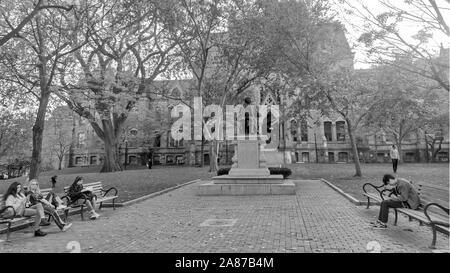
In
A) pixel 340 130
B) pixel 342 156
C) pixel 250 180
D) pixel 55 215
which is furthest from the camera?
pixel 340 130

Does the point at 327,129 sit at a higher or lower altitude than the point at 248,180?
higher

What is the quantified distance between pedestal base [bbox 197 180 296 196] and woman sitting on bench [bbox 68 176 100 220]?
5.55 metres

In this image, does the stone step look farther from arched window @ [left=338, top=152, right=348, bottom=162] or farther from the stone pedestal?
arched window @ [left=338, top=152, right=348, bottom=162]

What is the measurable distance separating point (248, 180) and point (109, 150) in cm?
2019

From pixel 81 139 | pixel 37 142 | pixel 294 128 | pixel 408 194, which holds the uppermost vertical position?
pixel 294 128

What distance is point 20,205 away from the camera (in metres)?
7.98

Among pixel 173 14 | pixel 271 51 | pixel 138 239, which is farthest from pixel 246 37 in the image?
pixel 138 239

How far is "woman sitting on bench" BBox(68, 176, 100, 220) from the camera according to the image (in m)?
9.97

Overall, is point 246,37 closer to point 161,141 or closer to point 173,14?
point 173,14

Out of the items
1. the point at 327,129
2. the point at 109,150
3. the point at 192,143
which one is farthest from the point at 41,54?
the point at 327,129

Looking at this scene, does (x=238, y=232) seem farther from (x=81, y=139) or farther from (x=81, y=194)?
(x=81, y=139)

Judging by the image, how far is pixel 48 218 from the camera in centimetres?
972

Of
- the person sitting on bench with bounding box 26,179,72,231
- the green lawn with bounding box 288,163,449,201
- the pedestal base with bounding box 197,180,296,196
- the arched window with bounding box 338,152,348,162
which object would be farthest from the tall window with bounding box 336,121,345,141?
the person sitting on bench with bounding box 26,179,72,231
